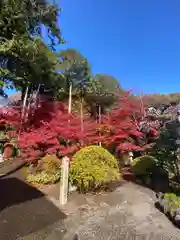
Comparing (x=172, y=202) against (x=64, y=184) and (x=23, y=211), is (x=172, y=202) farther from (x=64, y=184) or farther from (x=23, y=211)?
(x=23, y=211)

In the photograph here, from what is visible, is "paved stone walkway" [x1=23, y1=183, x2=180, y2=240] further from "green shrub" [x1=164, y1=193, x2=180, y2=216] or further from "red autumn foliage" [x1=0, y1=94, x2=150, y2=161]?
"red autumn foliage" [x1=0, y1=94, x2=150, y2=161]

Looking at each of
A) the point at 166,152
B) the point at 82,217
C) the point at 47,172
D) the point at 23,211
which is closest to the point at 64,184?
the point at 82,217

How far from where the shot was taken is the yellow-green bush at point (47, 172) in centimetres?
708

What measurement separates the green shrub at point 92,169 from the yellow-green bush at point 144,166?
1992 mm

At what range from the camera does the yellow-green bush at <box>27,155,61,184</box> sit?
7.08 m

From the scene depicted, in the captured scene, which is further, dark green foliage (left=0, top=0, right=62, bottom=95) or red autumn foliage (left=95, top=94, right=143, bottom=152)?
red autumn foliage (left=95, top=94, right=143, bottom=152)

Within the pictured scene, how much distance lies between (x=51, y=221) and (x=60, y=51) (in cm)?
1072

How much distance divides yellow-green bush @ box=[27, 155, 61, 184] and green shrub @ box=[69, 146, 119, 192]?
968 mm

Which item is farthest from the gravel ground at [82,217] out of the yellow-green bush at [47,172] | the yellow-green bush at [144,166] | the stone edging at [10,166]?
the yellow-green bush at [144,166]

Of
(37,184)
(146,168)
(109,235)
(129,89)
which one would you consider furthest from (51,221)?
(129,89)

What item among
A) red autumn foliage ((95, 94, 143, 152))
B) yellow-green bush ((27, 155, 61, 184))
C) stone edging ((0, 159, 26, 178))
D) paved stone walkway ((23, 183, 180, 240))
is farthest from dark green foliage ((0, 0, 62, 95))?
paved stone walkway ((23, 183, 180, 240))

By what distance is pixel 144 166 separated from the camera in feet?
27.8

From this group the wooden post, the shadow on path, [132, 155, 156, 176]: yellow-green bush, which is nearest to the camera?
the shadow on path

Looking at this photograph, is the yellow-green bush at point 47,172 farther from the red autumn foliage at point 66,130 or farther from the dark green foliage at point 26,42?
the dark green foliage at point 26,42
